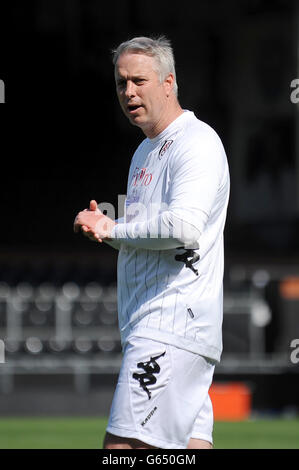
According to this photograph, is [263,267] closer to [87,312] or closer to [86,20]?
[87,312]

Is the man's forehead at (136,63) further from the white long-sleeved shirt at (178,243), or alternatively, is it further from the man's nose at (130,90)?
the white long-sleeved shirt at (178,243)

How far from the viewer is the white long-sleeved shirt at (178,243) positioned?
4043 mm

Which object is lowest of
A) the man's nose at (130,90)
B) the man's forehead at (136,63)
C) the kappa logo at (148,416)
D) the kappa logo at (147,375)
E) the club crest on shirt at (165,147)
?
the kappa logo at (148,416)

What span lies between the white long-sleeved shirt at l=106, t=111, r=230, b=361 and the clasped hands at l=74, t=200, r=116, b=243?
0.04 meters

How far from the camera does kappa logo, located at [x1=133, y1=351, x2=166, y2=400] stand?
13.3 feet

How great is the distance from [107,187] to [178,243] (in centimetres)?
1309

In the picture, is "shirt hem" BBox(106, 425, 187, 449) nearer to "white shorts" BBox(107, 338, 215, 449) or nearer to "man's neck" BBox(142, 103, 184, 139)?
"white shorts" BBox(107, 338, 215, 449)

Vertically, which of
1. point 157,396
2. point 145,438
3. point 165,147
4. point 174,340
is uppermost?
point 165,147

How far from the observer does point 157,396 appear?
4.05m

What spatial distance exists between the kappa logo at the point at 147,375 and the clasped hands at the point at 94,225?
1.53 feet

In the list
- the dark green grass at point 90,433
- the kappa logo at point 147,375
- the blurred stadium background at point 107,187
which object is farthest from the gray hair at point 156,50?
the blurred stadium background at point 107,187

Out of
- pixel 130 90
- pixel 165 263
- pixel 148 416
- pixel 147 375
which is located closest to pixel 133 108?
pixel 130 90

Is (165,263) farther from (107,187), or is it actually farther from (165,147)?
(107,187)

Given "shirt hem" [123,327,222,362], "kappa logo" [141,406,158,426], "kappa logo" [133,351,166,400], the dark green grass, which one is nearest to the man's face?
"shirt hem" [123,327,222,362]
